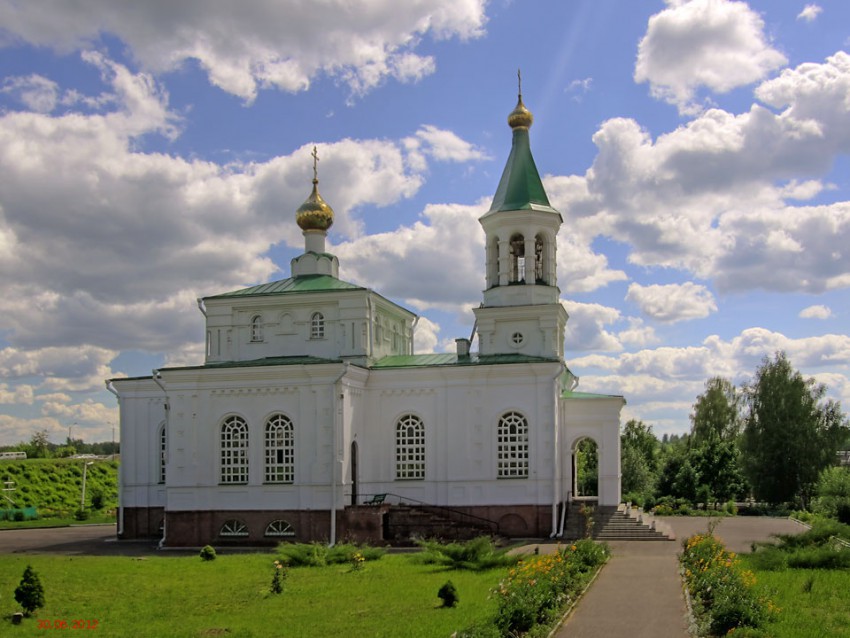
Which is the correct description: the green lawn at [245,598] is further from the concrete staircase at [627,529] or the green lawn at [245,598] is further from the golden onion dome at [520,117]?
the golden onion dome at [520,117]

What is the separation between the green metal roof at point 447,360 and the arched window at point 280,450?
4.01 m

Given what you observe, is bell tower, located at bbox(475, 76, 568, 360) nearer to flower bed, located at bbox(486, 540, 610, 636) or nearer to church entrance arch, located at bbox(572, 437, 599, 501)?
flower bed, located at bbox(486, 540, 610, 636)

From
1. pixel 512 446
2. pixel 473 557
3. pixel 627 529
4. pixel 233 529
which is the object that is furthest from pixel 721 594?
pixel 233 529

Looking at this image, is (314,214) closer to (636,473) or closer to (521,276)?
(521,276)

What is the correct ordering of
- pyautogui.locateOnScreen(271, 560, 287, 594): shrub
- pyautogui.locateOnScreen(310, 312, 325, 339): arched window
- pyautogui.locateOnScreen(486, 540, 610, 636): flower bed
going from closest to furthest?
1. pyautogui.locateOnScreen(486, 540, 610, 636): flower bed
2. pyautogui.locateOnScreen(271, 560, 287, 594): shrub
3. pyautogui.locateOnScreen(310, 312, 325, 339): arched window

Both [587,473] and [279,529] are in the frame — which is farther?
[587,473]

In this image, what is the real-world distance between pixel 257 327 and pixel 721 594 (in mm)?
Answer: 22964

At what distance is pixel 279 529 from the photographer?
1240 inches

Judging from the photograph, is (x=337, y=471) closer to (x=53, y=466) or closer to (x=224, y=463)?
(x=224, y=463)

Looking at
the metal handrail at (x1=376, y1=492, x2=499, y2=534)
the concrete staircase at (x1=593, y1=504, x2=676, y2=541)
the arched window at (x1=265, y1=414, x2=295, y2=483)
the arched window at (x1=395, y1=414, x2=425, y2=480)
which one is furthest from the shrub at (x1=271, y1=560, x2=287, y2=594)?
the concrete staircase at (x1=593, y1=504, x2=676, y2=541)

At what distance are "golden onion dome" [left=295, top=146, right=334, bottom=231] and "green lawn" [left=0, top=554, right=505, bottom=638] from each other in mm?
15780

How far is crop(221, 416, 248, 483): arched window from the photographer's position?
105ft

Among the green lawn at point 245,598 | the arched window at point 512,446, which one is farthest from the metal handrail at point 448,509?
the green lawn at point 245,598

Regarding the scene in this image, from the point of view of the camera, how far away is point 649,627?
609 inches
